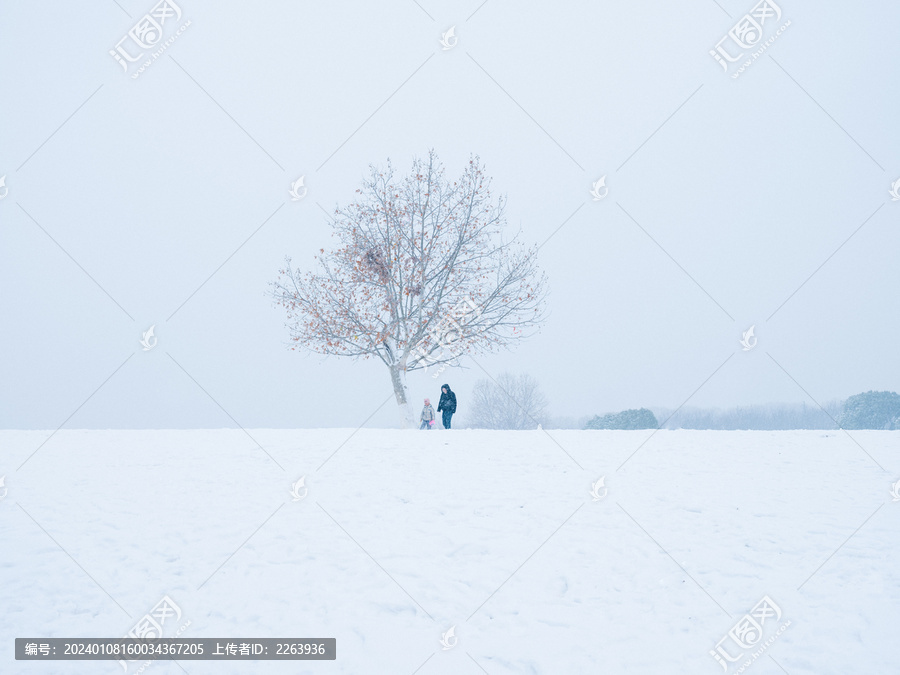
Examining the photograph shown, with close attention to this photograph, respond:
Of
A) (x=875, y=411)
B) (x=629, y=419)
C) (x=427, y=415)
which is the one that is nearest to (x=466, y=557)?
(x=427, y=415)

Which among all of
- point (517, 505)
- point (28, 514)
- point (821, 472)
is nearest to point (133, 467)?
point (28, 514)

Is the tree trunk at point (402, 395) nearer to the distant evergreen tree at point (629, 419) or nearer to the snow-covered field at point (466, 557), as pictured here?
the snow-covered field at point (466, 557)

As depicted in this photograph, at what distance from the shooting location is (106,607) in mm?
7871

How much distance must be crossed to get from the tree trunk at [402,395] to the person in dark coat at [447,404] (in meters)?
1.24

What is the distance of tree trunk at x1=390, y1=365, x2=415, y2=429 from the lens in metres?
23.1

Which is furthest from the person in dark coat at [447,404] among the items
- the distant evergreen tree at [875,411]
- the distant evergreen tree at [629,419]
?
the distant evergreen tree at [875,411]

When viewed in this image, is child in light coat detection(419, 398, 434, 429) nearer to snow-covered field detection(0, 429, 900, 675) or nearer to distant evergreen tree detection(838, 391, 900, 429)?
snow-covered field detection(0, 429, 900, 675)

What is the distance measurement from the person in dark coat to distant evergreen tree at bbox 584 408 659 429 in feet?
63.0

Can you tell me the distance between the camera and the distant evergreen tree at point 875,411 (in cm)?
4019

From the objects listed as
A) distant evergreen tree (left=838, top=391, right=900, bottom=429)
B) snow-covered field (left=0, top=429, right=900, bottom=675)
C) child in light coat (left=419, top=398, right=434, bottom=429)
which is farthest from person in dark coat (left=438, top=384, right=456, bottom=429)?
distant evergreen tree (left=838, top=391, right=900, bottom=429)

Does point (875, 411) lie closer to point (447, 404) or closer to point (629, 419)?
point (629, 419)

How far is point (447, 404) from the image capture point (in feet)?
75.4

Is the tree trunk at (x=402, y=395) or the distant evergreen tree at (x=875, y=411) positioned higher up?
the tree trunk at (x=402, y=395)

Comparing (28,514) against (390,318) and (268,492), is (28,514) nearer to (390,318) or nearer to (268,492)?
(268,492)
